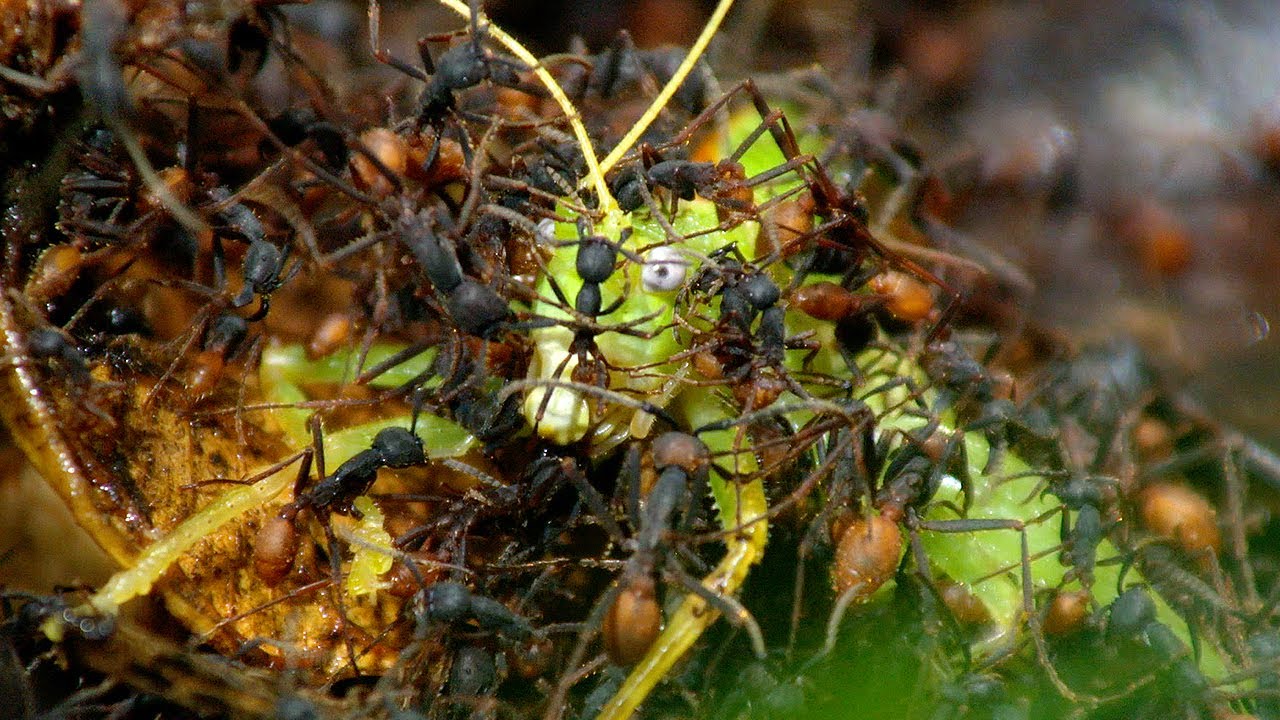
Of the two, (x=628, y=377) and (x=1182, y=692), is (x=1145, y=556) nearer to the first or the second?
(x=1182, y=692)

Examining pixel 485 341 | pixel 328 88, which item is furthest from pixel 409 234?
pixel 328 88

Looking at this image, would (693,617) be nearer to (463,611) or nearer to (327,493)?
(463,611)

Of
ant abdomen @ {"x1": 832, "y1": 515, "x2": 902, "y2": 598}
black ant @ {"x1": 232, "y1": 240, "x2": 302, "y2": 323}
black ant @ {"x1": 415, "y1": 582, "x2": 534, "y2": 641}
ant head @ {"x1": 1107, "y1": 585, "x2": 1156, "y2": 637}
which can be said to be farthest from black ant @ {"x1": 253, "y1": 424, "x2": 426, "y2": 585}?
ant head @ {"x1": 1107, "y1": 585, "x2": 1156, "y2": 637}

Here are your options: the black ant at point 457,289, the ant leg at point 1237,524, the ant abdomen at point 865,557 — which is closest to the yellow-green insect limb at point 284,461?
the black ant at point 457,289

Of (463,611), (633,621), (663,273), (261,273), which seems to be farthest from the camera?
(261,273)

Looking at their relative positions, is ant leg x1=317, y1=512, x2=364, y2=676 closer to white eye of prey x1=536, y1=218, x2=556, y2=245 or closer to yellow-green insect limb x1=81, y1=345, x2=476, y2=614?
yellow-green insect limb x1=81, y1=345, x2=476, y2=614

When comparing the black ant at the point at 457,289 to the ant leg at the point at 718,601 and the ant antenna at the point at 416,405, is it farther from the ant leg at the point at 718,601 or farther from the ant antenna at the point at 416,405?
the ant leg at the point at 718,601

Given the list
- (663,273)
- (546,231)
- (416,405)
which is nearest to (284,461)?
(416,405)
